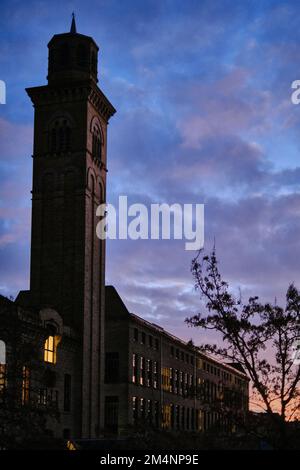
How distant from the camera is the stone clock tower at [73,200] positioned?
60.6 m

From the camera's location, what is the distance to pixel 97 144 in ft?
220

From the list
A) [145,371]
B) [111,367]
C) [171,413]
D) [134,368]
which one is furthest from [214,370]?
[111,367]

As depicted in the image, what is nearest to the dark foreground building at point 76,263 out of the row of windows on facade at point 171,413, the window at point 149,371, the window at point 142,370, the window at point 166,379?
the window at point 142,370

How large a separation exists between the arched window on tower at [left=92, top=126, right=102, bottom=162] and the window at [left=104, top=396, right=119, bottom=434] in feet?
80.6

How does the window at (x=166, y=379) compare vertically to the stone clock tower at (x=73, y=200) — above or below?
below

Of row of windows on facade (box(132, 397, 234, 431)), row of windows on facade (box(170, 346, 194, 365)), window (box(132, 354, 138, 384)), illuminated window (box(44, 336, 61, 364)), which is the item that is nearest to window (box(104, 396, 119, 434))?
row of windows on facade (box(132, 397, 234, 431))

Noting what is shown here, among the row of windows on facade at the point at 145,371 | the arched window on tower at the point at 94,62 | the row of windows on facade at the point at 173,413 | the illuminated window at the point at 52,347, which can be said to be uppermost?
the arched window on tower at the point at 94,62

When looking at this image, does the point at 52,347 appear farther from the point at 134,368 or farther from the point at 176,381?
the point at 176,381

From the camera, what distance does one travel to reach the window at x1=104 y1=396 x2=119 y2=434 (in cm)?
6854

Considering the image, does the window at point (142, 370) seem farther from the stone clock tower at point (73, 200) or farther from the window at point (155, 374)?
the stone clock tower at point (73, 200)

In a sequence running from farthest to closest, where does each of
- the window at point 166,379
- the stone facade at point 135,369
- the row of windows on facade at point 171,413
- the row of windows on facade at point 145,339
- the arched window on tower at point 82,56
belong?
the window at point 166,379 < the row of windows on facade at point 145,339 < the row of windows on facade at point 171,413 < the stone facade at point 135,369 < the arched window on tower at point 82,56

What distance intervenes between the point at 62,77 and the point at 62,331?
83.7 feet

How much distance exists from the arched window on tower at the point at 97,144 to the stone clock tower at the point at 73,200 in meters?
0.10

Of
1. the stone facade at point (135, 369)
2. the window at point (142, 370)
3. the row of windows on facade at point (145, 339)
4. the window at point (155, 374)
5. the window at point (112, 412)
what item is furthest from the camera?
the window at point (155, 374)
